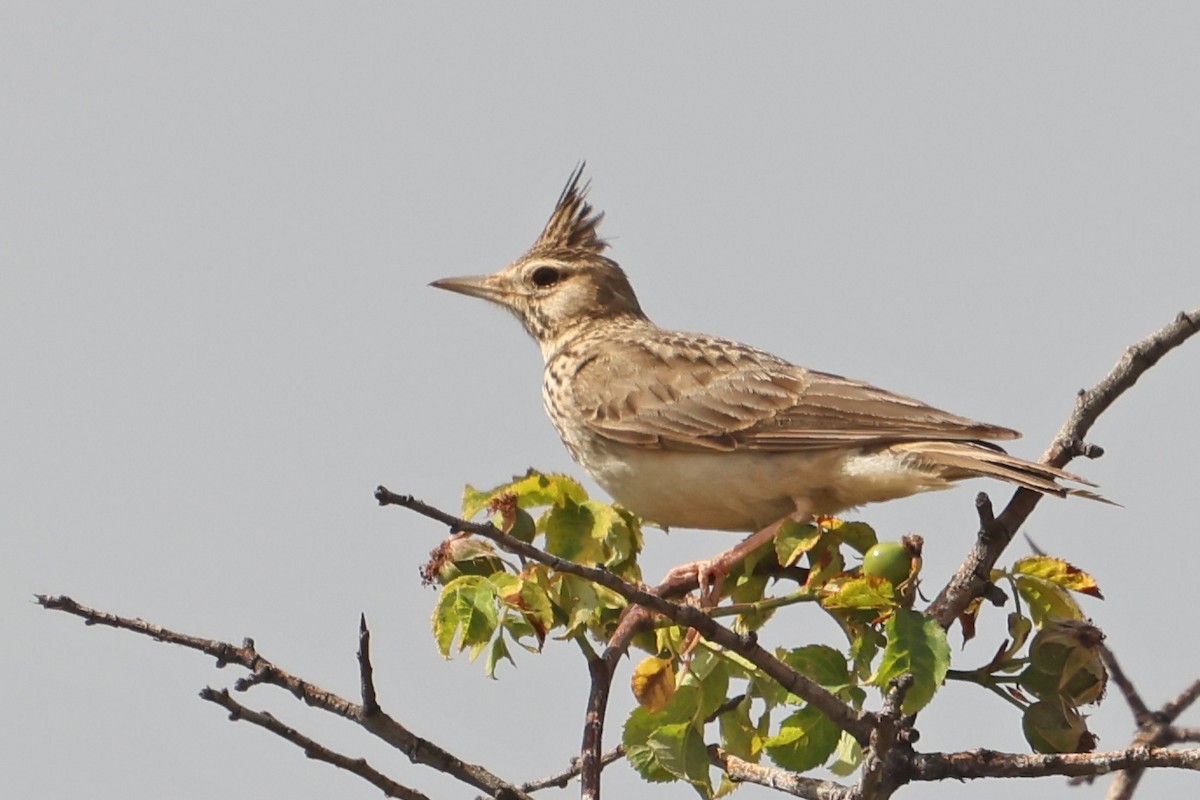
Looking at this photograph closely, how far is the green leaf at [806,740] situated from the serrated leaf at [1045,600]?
705mm

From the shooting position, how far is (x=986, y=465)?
5.68m

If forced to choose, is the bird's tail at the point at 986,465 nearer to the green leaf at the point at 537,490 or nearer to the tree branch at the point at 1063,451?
the tree branch at the point at 1063,451

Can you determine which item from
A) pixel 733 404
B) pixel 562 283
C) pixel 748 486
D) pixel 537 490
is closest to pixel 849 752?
pixel 537 490

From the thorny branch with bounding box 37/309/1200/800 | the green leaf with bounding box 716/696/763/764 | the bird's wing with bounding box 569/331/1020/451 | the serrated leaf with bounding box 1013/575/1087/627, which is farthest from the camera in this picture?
the bird's wing with bounding box 569/331/1020/451

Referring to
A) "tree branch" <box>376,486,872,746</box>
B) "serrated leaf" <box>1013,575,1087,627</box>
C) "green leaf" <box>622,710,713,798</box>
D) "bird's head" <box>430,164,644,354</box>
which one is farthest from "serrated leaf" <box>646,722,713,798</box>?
"bird's head" <box>430,164,644,354</box>

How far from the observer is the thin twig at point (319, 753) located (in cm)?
364

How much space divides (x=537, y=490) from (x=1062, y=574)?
1593 millimetres

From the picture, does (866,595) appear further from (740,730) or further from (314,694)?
(314,694)

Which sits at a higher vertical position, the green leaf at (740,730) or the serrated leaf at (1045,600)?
the serrated leaf at (1045,600)

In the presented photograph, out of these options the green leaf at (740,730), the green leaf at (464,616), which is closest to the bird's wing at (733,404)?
the green leaf at (740,730)

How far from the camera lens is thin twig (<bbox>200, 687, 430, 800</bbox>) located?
364 centimetres

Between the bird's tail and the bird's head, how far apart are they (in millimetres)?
2849

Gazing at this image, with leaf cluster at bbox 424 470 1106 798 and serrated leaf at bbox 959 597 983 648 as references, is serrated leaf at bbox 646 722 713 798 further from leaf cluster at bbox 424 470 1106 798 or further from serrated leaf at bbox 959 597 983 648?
serrated leaf at bbox 959 597 983 648

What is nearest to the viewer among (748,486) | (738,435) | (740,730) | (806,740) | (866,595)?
(866,595)
